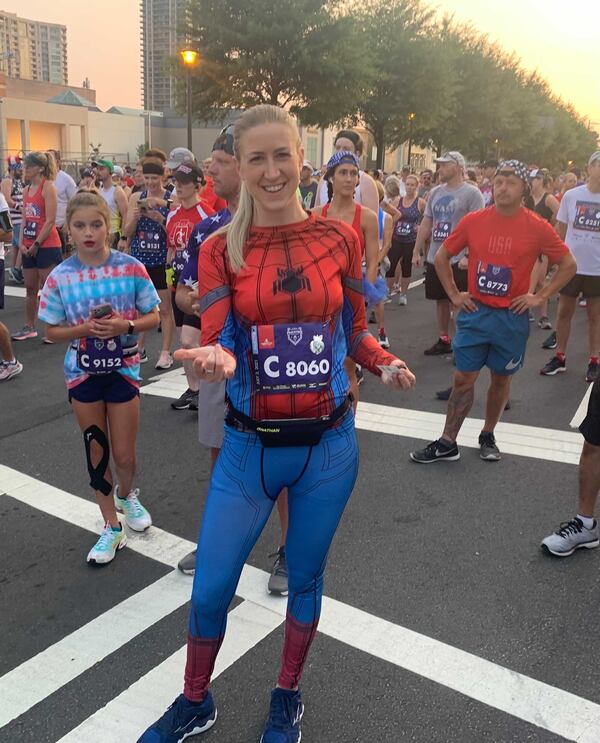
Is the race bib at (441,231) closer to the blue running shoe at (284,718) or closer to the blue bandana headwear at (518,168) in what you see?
the blue bandana headwear at (518,168)

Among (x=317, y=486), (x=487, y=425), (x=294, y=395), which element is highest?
(x=294, y=395)

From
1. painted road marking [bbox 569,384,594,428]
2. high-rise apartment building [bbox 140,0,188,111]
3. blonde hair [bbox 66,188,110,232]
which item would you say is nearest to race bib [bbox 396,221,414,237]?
painted road marking [bbox 569,384,594,428]

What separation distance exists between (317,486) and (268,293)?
0.67 metres

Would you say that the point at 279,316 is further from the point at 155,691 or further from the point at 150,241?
the point at 150,241

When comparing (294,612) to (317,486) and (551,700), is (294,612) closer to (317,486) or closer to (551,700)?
(317,486)

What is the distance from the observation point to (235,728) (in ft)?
8.21

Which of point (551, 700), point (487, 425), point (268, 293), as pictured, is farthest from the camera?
point (487, 425)

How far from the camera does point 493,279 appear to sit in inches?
186

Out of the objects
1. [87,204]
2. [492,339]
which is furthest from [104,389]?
[492,339]

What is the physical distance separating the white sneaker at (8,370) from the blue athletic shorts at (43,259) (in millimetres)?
1554

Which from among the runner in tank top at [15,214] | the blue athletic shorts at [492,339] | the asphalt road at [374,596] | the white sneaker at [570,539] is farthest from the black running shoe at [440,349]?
the runner in tank top at [15,214]

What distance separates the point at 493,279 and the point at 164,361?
3830 millimetres

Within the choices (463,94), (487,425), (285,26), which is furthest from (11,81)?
(487,425)

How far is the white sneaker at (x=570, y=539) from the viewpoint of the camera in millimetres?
3672
